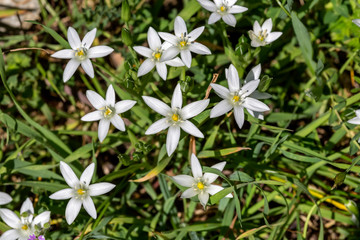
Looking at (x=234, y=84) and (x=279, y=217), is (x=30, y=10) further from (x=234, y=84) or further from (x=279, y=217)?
(x=279, y=217)

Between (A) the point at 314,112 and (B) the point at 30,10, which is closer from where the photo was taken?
(A) the point at 314,112

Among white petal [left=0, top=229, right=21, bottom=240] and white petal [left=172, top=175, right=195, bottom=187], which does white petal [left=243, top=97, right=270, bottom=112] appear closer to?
white petal [left=172, top=175, right=195, bottom=187]

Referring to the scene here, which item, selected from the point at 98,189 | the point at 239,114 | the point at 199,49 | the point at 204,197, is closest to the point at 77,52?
the point at 199,49

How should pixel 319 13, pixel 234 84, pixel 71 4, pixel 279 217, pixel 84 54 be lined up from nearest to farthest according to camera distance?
pixel 234 84 < pixel 84 54 < pixel 279 217 < pixel 319 13 < pixel 71 4

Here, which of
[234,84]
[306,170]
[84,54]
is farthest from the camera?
[306,170]

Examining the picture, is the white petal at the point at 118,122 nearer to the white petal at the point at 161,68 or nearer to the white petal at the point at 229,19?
the white petal at the point at 161,68

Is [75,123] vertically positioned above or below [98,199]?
above

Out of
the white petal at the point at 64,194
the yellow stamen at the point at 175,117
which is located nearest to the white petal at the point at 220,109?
the yellow stamen at the point at 175,117

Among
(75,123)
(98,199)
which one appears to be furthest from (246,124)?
(75,123)
